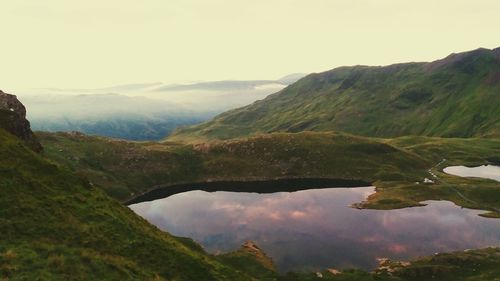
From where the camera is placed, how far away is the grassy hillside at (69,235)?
42000mm

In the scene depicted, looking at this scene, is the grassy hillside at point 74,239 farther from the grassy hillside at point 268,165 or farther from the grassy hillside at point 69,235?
the grassy hillside at point 268,165

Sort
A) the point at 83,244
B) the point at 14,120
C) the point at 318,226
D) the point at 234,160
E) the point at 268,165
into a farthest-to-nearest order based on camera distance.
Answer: the point at 234,160, the point at 268,165, the point at 318,226, the point at 14,120, the point at 83,244

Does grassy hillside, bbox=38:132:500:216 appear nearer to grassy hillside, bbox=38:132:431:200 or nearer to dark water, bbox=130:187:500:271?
grassy hillside, bbox=38:132:431:200

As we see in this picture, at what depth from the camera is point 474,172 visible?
187 metres

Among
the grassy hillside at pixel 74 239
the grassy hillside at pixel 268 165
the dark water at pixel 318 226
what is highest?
the grassy hillside at pixel 74 239

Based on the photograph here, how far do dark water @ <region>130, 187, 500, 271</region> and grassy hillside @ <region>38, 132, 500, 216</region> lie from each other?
35.8 ft

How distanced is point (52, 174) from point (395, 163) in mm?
151725

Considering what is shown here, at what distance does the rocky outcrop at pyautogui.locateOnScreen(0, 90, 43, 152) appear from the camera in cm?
7669

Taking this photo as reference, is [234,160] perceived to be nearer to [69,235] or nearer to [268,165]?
[268,165]

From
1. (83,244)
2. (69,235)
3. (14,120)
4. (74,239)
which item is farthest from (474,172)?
(69,235)

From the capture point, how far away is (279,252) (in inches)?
3716

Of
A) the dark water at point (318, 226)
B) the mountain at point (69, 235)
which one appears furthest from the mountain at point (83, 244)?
the dark water at point (318, 226)

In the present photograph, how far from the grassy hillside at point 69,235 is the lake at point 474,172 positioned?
151 m

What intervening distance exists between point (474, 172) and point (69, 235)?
601 feet
